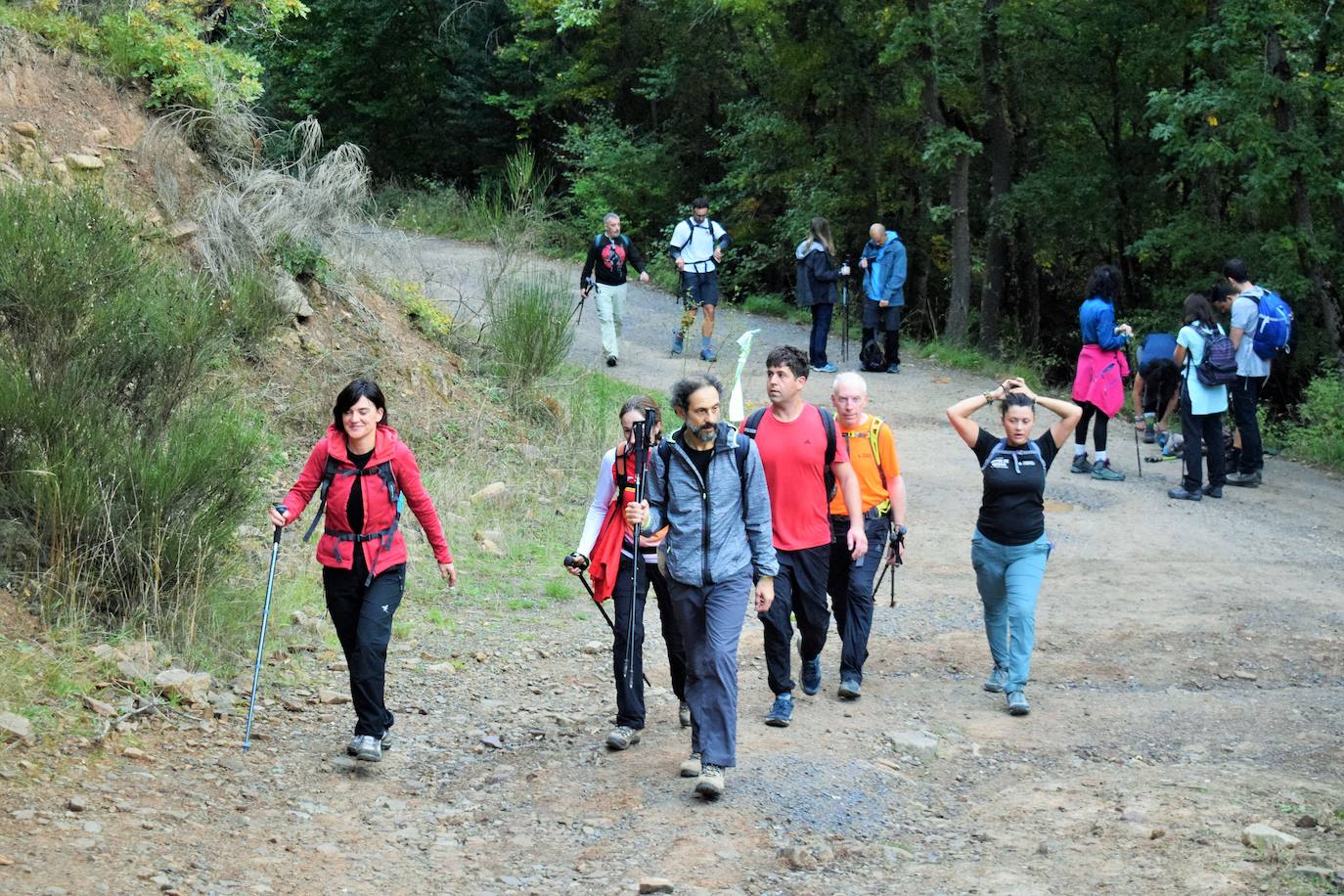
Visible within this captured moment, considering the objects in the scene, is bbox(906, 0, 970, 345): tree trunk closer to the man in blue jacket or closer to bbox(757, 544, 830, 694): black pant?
the man in blue jacket

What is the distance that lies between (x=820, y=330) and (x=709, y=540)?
1205 cm

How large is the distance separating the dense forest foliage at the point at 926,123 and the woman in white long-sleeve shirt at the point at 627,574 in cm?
1259

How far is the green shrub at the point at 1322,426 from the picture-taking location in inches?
617

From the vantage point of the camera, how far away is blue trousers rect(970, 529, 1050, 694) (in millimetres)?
7465

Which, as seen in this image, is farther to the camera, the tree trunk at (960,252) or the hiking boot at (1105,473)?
the tree trunk at (960,252)

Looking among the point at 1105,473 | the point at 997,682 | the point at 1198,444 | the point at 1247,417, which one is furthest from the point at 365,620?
the point at 1247,417

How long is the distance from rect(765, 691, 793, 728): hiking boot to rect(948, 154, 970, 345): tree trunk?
15642mm

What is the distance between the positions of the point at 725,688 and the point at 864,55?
19853 millimetres

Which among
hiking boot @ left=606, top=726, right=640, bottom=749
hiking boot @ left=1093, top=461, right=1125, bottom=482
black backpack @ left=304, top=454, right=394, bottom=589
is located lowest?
hiking boot @ left=606, top=726, right=640, bottom=749

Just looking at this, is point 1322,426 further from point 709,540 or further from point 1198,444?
point 709,540

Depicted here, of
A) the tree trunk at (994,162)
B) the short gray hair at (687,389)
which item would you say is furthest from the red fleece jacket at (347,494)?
the tree trunk at (994,162)

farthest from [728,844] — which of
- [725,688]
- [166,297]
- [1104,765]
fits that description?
[166,297]

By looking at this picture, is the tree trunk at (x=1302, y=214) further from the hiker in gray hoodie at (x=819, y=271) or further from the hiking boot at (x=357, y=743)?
the hiking boot at (x=357, y=743)

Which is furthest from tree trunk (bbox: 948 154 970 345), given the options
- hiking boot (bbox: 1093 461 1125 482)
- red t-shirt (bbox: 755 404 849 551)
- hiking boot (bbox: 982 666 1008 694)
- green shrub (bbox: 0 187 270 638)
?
red t-shirt (bbox: 755 404 849 551)
